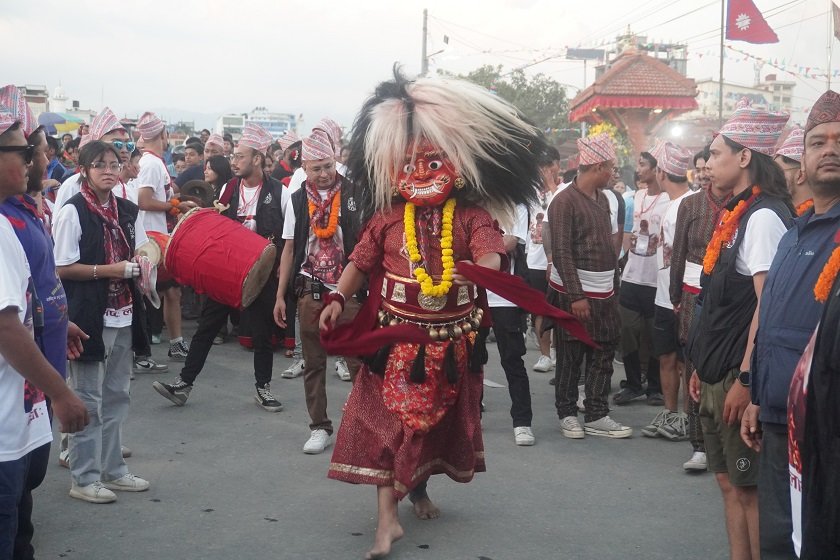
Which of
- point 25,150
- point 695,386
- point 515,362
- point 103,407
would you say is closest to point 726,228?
point 695,386

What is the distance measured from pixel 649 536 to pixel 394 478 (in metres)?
1.36

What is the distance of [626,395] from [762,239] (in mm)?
4228

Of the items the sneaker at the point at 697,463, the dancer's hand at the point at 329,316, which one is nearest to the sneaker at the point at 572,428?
the sneaker at the point at 697,463

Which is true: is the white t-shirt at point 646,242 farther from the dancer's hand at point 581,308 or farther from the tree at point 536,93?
the tree at point 536,93

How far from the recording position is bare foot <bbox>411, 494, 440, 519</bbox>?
510 centimetres

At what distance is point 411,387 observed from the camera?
4621 millimetres

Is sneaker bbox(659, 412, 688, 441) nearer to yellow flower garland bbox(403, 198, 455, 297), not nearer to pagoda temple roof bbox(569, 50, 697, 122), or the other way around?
yellow flower garland bbox(403, 198, 455, 297)

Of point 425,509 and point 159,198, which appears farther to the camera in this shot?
point 159,198

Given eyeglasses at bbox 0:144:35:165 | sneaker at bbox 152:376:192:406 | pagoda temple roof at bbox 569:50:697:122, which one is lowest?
sneaker at bbox 152:376:192:406

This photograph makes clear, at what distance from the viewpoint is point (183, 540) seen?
185 inches

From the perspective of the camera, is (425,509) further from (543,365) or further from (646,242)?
(543,365)

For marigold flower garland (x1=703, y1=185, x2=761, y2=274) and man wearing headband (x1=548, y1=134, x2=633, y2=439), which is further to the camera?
man wearing headband (x1=548, y1=134, x2=633, y2=439)

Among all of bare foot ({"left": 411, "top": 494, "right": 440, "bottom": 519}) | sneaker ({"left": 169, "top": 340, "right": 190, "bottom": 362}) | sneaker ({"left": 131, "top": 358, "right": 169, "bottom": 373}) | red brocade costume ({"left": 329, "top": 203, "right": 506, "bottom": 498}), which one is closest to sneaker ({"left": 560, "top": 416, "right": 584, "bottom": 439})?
bare foot ({"left": 411, "top": 494, "right": 440, "bottom": 519})

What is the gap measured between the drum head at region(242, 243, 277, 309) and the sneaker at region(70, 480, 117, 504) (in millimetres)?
2214
